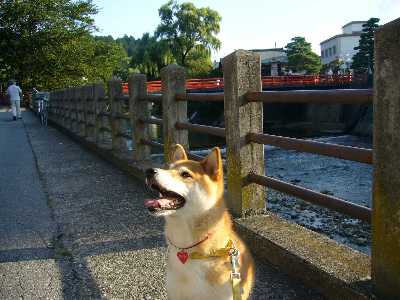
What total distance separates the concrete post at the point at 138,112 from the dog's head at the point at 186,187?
5047 mm

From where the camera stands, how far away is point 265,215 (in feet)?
15.9

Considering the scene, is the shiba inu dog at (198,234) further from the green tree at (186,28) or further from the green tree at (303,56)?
the green tree at (303,56)

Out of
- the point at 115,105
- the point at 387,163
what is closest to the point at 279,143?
the point at 387,163

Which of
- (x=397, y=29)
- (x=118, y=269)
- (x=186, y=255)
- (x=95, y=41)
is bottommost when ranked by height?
(x=118, y=269)

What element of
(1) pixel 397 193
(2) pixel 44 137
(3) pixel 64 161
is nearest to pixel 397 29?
Result: (1) pixel 397 193

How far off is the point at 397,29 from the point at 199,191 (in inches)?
56.3

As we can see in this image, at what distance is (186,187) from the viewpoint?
2895 millimetres

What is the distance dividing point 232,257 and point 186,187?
0.48 metres

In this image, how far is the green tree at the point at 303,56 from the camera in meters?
84.7

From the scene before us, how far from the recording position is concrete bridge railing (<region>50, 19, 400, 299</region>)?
2842mm

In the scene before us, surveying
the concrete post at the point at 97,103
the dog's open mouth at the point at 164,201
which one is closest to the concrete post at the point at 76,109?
the concrete post at the point at 97,103

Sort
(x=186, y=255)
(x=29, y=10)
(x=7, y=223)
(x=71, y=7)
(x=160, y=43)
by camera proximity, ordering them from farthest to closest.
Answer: (x=160, y=43) → (x=71, y=7) → (x=29, y=10) → (x=7, y=223) → (x=186, y=255)

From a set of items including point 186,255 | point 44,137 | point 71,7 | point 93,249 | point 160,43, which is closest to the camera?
point 186,255

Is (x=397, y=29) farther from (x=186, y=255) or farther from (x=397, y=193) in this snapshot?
(x=186, y=255)
